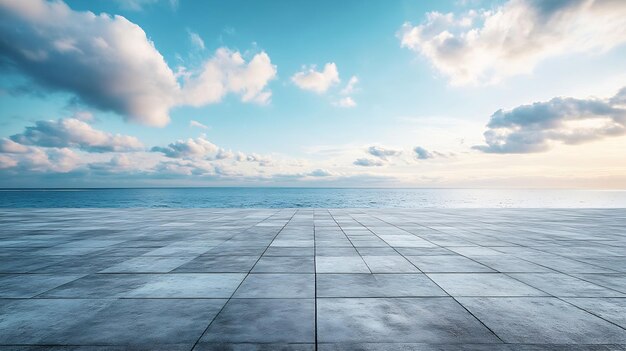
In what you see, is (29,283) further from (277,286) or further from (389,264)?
(389,264)

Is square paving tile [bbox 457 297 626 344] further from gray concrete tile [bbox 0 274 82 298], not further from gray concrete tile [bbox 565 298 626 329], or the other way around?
gray concrete tile [bbox 0 274 82 298]

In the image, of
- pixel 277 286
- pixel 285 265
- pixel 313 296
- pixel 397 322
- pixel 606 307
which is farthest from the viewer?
pixel 285 265

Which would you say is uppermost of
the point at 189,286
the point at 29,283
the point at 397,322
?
the point at 397,322

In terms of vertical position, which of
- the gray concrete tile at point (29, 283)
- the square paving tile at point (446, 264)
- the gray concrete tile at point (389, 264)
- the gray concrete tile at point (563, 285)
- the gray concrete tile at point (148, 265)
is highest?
the gray concrete tile at point (563, 285)

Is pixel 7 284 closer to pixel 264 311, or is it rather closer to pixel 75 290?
pixel 75 290

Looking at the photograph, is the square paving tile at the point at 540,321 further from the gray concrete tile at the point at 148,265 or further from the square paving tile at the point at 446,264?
A: the gray concrete tile at the point at 148,265

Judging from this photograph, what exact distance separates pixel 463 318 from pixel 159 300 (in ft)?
16.9

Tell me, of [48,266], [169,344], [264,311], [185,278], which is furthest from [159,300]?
[48,266]

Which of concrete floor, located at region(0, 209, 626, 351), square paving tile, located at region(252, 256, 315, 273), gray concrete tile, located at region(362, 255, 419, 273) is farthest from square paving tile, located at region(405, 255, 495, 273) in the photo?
square paving tile, located at region(252, 256, 315, 273)

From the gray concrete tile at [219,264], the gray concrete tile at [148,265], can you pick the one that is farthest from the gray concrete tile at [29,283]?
the gray concrete tile at [219,264]

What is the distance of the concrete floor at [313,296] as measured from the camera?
3900 mm

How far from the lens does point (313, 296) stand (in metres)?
5.36

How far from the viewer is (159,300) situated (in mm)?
5203

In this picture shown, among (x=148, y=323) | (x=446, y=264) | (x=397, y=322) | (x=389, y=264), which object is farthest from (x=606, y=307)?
(x=148, y=323)
